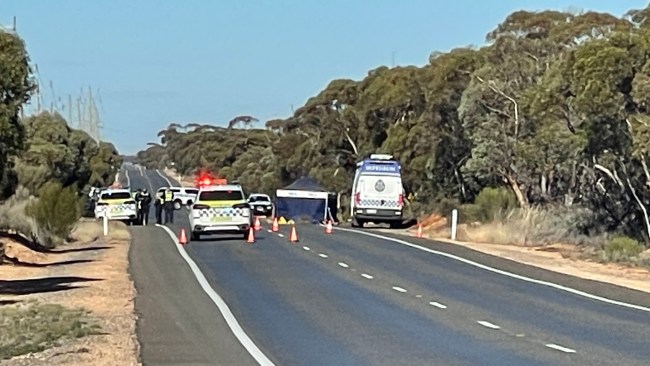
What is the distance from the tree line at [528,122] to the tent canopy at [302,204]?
17.3 feet

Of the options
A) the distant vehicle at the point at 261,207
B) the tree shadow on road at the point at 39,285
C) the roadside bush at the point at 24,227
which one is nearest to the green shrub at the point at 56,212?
the roadside bush at the point at 24,227

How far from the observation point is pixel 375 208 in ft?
185

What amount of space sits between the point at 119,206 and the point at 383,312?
4021 cm

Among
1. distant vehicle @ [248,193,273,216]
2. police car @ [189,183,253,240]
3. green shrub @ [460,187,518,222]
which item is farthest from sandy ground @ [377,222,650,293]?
distant vehicle @ [248,193,273,216]

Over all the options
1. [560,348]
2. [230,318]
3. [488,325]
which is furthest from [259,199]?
[560,348]

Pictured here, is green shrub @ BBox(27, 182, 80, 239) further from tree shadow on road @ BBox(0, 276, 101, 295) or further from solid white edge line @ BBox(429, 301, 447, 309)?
solid white edge line @ BBox(429, 301, 447, 309)

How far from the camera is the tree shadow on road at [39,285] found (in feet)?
79.3

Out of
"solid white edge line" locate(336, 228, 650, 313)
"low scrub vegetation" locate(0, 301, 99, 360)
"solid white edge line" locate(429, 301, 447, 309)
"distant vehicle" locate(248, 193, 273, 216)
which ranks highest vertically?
"low scrub vegetation" locate(0, 301, 99, 360)

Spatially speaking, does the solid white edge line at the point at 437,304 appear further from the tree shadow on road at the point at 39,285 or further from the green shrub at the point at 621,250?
the green shrub at the point at 621,250

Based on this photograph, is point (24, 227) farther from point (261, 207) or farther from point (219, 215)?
point (261, 207)

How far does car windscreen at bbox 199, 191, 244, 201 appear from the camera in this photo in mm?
41062

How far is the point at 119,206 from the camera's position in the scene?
58562 mm

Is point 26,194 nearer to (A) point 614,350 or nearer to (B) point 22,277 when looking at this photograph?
(B) point 22,277

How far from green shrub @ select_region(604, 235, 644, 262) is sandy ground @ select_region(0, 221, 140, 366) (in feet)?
40.2
